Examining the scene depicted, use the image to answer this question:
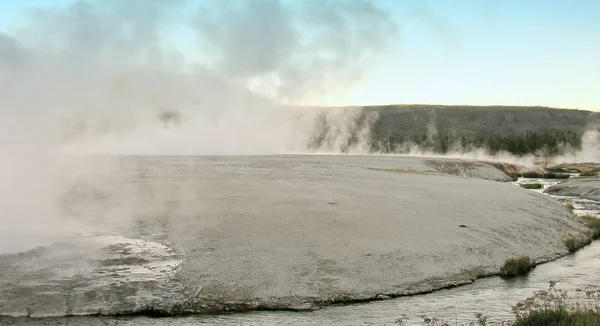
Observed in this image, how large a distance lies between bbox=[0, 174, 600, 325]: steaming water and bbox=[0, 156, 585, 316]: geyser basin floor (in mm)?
481

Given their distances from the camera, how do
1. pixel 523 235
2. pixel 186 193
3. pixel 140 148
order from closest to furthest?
pixel 523 235 → pixel 186 193 → pixel 140 148

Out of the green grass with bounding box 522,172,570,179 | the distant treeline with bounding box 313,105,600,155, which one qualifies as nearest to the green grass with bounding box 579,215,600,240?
the green grass with bounding box 522,172,570,179

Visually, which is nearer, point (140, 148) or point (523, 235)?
point (523, 235)

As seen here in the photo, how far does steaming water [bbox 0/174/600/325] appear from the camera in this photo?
516 inches

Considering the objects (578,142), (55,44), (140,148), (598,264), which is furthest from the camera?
(578,142)

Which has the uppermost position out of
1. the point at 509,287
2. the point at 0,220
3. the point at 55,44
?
the point at 55,44

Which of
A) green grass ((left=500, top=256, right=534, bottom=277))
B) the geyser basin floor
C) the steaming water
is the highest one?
the geyser basin floor

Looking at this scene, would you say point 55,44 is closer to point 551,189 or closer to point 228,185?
point 228,185

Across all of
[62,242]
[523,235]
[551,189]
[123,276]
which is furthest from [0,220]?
[551,189]

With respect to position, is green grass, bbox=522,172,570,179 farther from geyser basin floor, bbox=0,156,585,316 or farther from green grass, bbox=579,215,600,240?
green grass, bbox=579,215,600,240

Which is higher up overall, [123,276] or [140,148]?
[140,148]

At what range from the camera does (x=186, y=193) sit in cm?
2522

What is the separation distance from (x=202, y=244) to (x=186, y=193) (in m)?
7.52

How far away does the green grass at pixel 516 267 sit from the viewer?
1784 cm
